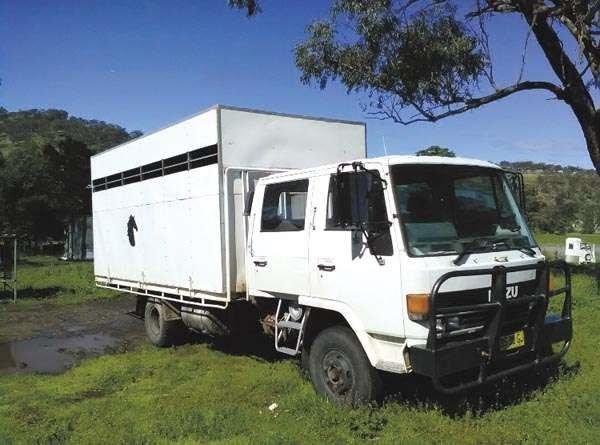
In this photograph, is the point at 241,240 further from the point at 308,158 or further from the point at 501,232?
the point at 501,232

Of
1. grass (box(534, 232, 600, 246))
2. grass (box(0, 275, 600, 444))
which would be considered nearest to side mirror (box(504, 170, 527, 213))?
grass (box(0, 275, 600, 444))

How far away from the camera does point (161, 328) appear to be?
10070mm

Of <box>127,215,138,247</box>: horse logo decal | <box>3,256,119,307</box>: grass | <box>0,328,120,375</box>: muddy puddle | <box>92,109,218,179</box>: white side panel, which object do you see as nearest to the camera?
<box>92,109,218,179</box>: white side panel

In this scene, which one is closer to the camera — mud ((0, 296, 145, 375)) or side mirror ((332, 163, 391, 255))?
side mirror ((332, 163, 391, 255))

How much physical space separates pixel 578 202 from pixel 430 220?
219ft

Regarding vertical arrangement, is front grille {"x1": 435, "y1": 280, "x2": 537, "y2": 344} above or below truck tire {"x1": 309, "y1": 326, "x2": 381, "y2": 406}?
above

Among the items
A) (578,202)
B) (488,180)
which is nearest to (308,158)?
(488,180)

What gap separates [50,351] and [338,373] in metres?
6.83

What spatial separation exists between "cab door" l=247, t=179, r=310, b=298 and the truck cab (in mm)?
21

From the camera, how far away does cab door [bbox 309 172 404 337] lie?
17.7 ft

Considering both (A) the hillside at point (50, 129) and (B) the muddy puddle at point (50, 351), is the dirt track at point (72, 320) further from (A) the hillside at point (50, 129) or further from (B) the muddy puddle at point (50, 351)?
(A) the hillside at point (50, 129)

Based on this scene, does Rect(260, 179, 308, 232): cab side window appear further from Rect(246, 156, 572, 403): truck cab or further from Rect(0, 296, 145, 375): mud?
Rect(0, 296, 145, 375): mud

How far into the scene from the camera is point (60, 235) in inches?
2079

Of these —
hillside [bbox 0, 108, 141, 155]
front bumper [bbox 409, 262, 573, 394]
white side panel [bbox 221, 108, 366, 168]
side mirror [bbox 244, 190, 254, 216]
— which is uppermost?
hillside [bbox 0, 108, 141, 155]
